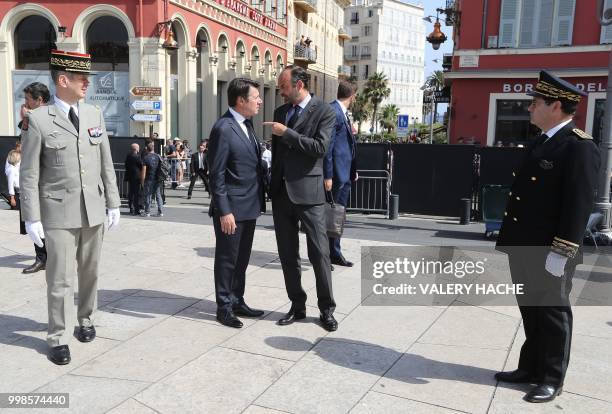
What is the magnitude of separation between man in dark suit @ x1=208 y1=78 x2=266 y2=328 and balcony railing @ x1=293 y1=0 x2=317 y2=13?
3861 cm

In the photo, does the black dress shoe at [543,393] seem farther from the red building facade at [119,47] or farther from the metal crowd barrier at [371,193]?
the red building facade at [119,47]

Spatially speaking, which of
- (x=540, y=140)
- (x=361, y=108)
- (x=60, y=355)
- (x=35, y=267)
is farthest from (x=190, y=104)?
(x=361, y=108)

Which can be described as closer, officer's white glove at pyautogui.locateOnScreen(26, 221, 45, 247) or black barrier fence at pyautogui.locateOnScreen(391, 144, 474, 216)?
officer's white glove at pyautogui.locateOnScreen(26, 221, 45, 247)

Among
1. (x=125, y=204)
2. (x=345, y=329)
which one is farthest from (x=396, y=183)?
(x=345, y=329)

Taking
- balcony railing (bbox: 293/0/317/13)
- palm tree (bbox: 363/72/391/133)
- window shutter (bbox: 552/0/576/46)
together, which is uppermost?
balcony railing (bbox: 293/0/317/13)

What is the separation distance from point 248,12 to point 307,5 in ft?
39.6

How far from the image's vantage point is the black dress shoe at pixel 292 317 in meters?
4.77

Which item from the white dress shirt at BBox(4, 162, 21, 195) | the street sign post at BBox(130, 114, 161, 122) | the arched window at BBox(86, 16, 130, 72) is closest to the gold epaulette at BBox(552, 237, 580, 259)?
the white dress shirt at BBox(4, 162, 21, 195)

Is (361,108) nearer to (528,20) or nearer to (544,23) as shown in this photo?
(528,20)

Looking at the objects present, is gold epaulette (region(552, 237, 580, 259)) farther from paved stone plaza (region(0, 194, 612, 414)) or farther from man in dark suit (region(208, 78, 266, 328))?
man in dark suit (region(208, 78, 266, 328))

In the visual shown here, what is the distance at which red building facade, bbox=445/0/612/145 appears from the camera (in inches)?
709

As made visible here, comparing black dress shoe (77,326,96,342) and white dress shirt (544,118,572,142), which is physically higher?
white dress shirt (544,118,572,142)

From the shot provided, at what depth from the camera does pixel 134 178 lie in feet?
43.1

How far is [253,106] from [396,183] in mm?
8407
